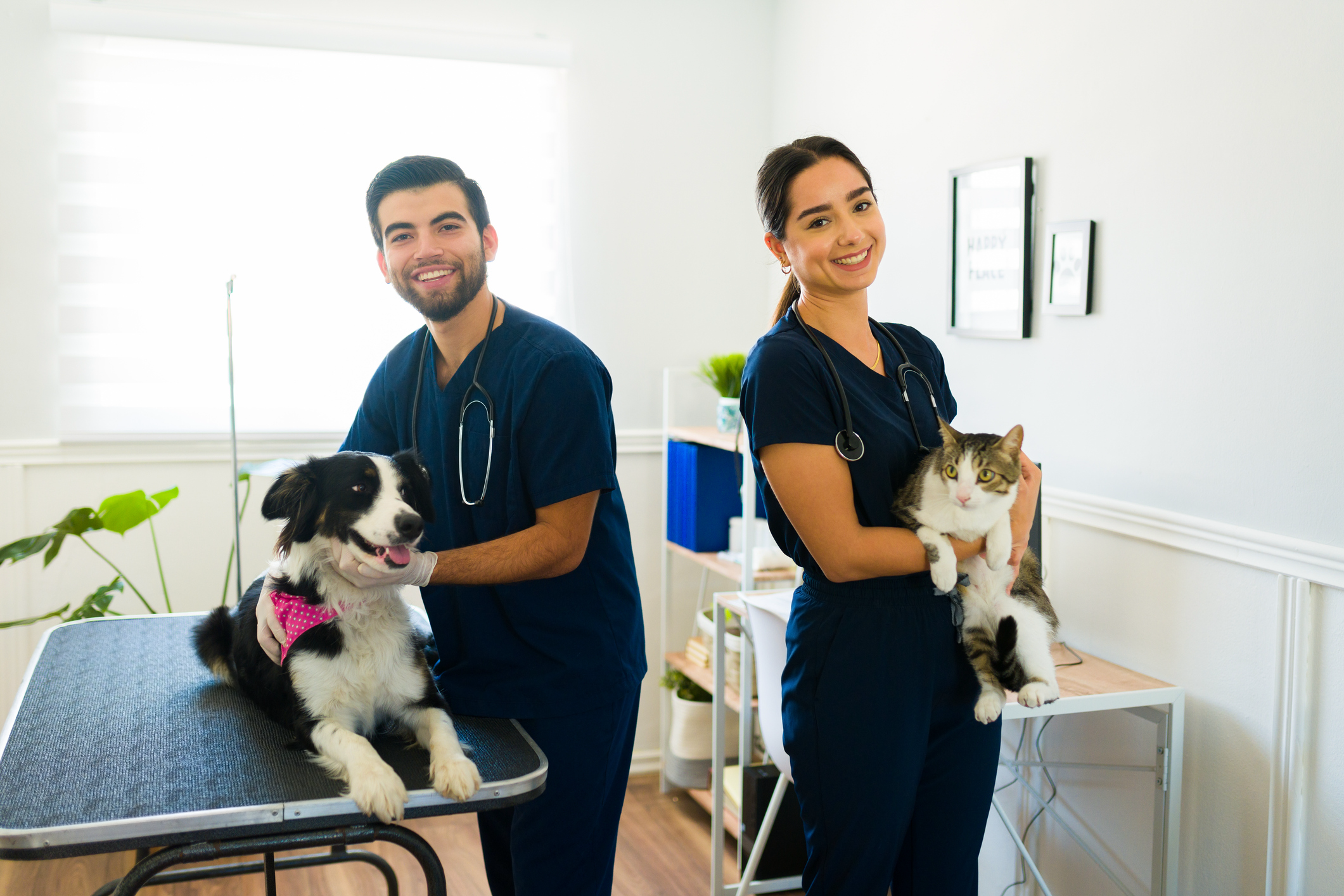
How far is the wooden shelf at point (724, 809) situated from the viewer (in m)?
3.01

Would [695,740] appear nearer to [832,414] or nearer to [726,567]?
[726,567]

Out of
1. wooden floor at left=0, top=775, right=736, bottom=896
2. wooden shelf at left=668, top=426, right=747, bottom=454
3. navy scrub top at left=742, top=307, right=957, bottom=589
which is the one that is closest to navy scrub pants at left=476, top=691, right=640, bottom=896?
navy scrub top at left=742, top=307, right=957, bottom=589

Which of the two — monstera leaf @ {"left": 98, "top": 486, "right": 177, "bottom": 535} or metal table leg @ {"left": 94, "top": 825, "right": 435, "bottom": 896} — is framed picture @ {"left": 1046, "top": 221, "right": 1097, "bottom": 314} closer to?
metal table leg @ {"left": 94, "top": 825, "right": 435, "bottom": 896}

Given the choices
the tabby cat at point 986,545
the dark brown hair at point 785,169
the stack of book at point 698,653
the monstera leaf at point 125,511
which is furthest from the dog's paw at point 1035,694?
the monstera leaf at point 125,511

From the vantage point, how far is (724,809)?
283 cm

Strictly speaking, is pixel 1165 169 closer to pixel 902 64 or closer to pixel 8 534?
pixel 902 64

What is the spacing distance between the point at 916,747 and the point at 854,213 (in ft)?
2.36

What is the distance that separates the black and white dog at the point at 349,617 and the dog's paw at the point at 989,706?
0.68m

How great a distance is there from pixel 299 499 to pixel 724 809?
1.84 m

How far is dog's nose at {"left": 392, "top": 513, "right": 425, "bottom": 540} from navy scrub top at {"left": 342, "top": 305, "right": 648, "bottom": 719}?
0.64ft

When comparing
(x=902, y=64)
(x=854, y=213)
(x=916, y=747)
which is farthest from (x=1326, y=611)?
(x=902, y=64)

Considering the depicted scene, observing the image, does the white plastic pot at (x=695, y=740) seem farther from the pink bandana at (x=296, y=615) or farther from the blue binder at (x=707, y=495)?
the pink bandana at (x=296, y=615)

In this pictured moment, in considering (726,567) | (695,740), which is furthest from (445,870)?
(726,567)

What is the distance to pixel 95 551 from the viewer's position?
9.84 ft
